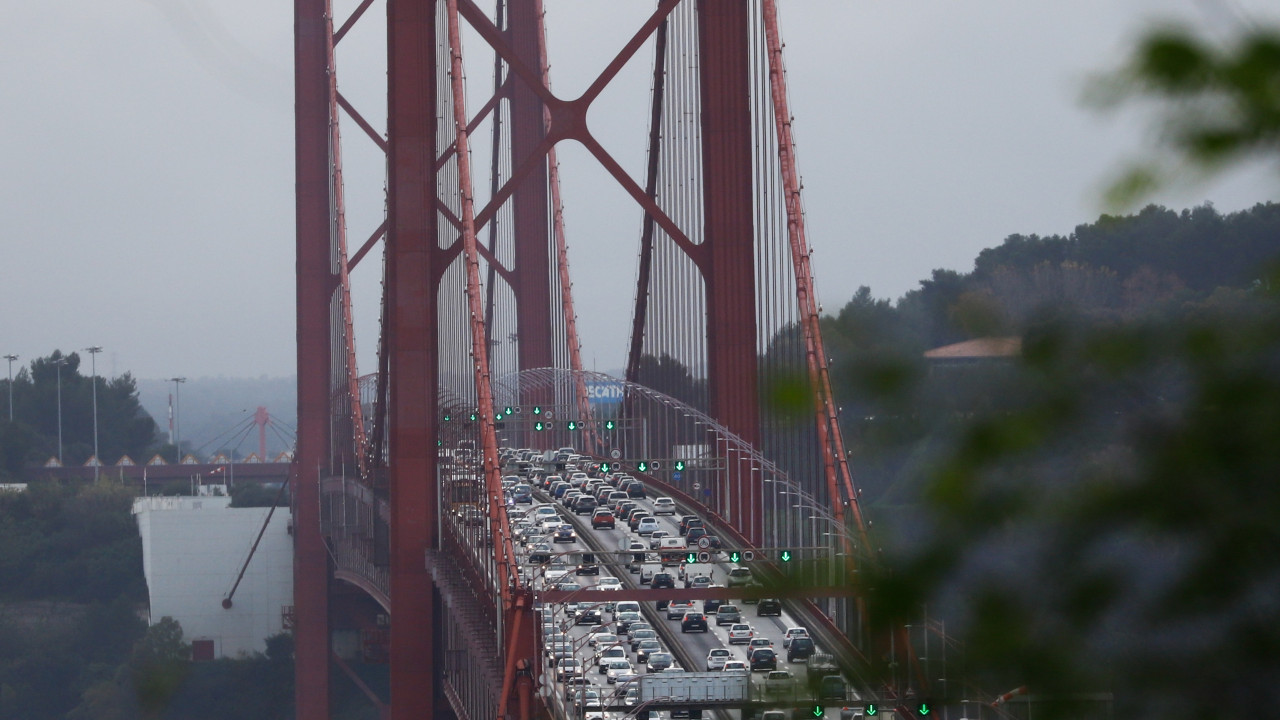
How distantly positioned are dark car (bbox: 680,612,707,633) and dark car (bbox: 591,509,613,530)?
6038 mm

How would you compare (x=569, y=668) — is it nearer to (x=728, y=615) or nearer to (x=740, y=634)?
(x=740, y=634)

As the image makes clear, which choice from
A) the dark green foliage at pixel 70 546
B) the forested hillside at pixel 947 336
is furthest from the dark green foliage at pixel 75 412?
the forested hillside at pixel 947 336

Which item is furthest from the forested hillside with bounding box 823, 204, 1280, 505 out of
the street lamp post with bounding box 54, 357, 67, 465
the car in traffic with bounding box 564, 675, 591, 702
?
the street lamp post with bounding box 54, 357, 67, 465

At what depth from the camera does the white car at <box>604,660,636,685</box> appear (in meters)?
20.2

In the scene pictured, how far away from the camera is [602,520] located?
30531 millimetres

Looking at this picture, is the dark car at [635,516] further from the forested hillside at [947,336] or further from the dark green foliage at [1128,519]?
the dark green foliage at [1128,519]

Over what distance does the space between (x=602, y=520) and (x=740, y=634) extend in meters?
8.86

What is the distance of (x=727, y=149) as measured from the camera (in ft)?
86.9

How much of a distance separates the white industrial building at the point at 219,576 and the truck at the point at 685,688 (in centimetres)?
4251

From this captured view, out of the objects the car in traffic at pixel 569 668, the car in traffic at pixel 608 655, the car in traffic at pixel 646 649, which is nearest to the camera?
the car in traffic at pixel 569 668

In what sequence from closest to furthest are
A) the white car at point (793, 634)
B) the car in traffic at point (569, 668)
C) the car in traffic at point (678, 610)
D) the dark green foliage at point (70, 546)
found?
the white car at point (793, 634), the car in traffic at point (569, 668), the car in traffic at point (678, 610), the dark green foliage at point (70, 546)

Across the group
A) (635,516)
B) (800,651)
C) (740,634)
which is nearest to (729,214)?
(635,516)

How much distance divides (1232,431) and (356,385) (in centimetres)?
4334

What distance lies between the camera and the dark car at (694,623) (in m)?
24.2
